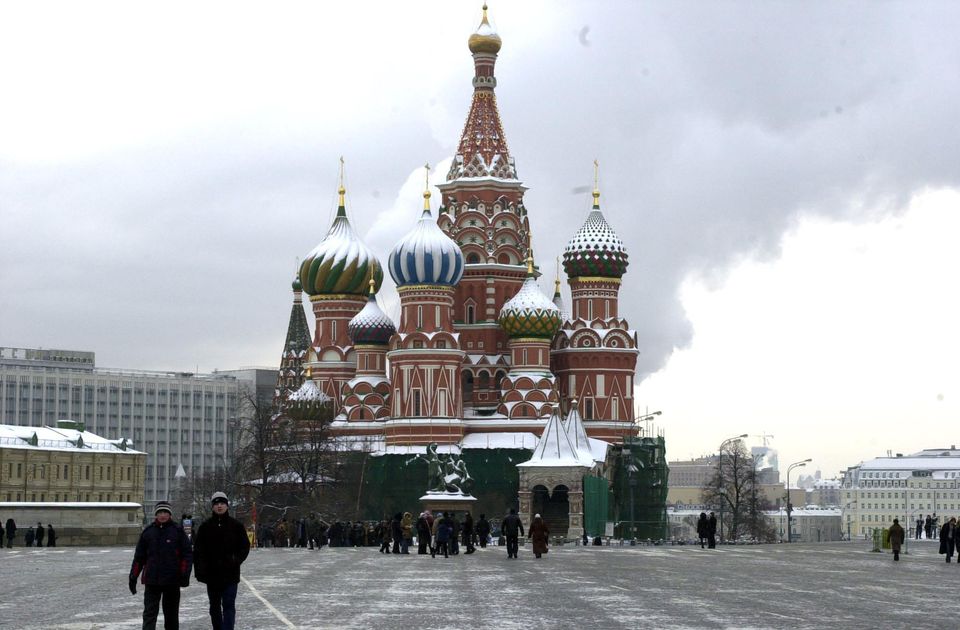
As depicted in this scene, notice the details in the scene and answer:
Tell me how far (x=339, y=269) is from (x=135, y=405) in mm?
70130

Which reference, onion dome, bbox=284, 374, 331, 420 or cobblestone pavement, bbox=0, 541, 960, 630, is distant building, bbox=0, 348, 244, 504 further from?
cobblestone pavement, bbox=0, 541, 960, 630

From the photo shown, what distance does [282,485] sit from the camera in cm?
7338

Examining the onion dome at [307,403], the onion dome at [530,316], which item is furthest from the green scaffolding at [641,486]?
the onion dome at [307,403]

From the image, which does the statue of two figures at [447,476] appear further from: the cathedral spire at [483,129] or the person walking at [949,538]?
the person walking at [949,538]

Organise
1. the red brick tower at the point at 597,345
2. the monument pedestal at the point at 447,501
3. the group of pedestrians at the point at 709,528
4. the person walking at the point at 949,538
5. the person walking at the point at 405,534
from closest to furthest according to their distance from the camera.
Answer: the person walking at the point at 949,538 < the person walking at the point at 405,534 < the group of pedestrians at the point at 709,528 < the monument pedestal at the point at 447,501 < the red brick tower at the point at 597,345

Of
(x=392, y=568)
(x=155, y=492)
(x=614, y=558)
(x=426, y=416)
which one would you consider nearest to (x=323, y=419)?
(x=426, y=416)

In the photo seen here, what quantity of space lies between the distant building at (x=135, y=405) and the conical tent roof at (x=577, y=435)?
71.4m

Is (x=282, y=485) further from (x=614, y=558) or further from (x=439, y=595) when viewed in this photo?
(x=439, y=595)

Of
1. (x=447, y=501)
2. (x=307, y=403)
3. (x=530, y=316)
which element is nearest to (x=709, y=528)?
(x=447, y=501)

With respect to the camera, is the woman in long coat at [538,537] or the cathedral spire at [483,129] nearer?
the woman in long coat at [538,537]

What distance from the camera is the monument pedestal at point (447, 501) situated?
2621 inches

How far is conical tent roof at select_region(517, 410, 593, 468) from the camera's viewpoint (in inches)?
2795


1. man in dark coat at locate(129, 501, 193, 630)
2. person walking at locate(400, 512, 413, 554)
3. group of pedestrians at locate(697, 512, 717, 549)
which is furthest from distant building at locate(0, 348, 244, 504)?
man in dark coat at locate(129, 501, 193, 630)

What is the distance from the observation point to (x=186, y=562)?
15453 millimetres
